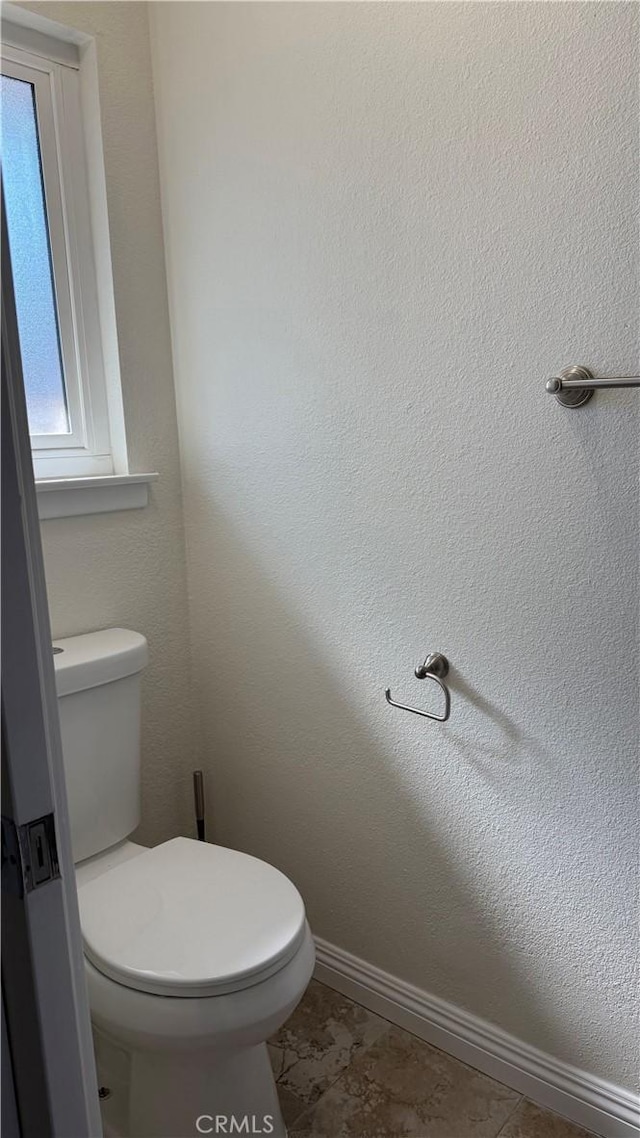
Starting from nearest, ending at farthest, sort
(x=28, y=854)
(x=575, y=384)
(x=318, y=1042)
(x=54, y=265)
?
(x=28, y=854)
(x=575, y=384)
(x=318, y=1042)
(x=54, y=265)

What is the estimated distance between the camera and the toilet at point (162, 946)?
1135mm

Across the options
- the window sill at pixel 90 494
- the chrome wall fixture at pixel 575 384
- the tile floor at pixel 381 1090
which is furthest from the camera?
the window sill at pixel 90 494

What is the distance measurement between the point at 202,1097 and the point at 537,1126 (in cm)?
57

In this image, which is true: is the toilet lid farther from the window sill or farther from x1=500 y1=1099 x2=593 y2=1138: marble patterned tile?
the window sill

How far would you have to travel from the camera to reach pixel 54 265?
1654mm

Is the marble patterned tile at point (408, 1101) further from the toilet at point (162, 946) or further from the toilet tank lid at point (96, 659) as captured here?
the toilet tank lid at point (96, 659)

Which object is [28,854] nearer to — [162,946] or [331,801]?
[162,946]

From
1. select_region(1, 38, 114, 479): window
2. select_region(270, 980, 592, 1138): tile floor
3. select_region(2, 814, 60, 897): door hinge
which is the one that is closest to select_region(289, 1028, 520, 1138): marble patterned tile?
select_region(270, 980, 592, 1138): tile floor

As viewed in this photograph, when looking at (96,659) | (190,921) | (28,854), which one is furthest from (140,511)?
(28,854)

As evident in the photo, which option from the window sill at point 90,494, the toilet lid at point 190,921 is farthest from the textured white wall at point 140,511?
the toilet lid at point 190,921

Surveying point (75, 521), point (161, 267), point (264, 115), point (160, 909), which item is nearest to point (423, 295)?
point (264, 115)

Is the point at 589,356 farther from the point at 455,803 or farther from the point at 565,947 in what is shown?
the point at 565,947

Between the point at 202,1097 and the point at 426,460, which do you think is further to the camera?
the point at 426,460

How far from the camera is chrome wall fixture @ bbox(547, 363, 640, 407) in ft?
3.64
